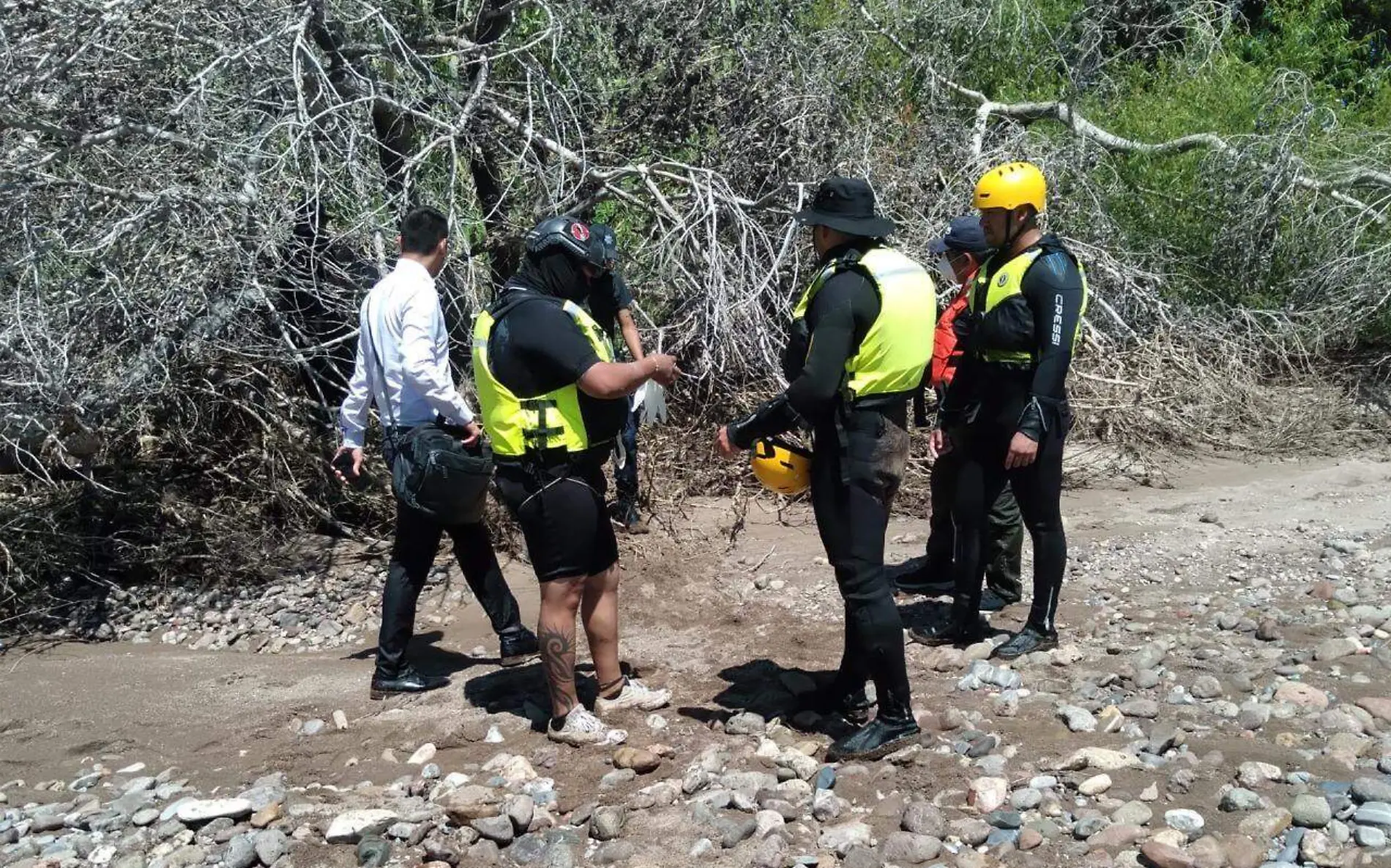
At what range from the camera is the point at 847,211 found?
3.77 m

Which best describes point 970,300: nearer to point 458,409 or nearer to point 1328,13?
point 458,409


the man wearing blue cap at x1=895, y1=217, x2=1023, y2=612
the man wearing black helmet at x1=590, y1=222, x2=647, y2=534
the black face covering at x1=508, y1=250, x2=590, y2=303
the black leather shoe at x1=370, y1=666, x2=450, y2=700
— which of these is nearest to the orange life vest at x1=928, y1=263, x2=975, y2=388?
the man wearing blue cap at x1=895, y1=217, x2=1023, y2=612

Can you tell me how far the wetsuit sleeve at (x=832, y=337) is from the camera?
3656 mm

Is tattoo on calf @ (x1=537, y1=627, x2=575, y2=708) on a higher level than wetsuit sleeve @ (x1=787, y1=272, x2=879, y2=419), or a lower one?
lower

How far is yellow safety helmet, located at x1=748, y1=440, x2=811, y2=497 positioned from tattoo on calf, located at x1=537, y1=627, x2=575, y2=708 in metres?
0.88

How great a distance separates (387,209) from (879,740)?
3889 mm

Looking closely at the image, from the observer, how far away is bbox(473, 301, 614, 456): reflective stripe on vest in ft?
13.1

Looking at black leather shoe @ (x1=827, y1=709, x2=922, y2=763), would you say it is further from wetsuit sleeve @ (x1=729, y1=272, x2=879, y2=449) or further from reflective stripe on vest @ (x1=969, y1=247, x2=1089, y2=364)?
reflective stripe on vest @ (x1=969, y1=247, x2=1089, y2=364)

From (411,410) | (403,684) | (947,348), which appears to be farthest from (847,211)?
(403,684)

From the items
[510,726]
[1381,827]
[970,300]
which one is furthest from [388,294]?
[1381,827]

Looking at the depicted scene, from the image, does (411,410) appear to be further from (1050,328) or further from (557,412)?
(1050,328)

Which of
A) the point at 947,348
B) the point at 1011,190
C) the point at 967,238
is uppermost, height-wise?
the point at 1011,190

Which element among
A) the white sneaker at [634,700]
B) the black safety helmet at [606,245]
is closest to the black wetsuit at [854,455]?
the black safety helmet at [606,245]

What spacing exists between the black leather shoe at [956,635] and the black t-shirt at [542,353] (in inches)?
67.9
